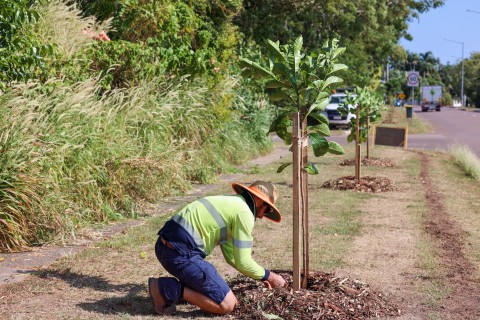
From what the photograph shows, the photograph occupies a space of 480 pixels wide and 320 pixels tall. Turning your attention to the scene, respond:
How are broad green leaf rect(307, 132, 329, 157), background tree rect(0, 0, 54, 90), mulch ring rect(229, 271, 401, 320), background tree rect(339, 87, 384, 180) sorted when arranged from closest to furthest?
1. mulch ring rect(229, 271, 401, 320)
2. broad green leaf rect(307, 132, 329, 157)
3. background tree rect(0, 0, 54, 90)
4. background tree rect(339, 87, 384, 180)

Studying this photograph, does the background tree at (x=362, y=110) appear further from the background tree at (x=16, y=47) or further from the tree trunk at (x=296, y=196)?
the tree trunk at (x=296, y=196)

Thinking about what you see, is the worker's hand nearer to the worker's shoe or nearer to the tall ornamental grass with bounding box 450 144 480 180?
the worker's shoe

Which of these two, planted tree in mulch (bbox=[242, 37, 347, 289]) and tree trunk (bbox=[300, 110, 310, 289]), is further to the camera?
tree trunk (bbox=[300, 110, 310, 289])

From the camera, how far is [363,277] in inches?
275

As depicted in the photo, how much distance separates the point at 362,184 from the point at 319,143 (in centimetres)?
723

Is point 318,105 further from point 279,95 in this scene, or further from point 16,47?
point 16,47

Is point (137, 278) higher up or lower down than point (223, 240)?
lower down

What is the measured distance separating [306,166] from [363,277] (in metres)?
1.47

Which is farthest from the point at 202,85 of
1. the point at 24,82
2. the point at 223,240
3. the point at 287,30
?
the point at 287,30

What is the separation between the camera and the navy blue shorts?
219 inches

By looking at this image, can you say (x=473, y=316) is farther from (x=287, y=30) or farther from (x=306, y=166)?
(x=287, y=30)

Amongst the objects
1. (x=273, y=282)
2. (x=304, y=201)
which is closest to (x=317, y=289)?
(x=273, y=282)

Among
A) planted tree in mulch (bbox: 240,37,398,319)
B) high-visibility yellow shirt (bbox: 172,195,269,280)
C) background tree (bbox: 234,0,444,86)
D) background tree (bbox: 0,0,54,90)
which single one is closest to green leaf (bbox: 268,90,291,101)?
planted tree in mulch (bbox: 240,37,398,319)

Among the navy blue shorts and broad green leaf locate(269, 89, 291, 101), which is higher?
broad green leaf locate(269, 89, 291, 101)
